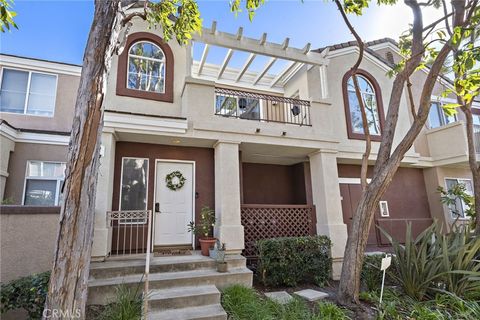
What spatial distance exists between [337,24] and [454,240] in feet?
21.2

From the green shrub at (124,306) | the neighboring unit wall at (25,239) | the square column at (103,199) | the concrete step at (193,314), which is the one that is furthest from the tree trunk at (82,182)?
the square column at (103,199)

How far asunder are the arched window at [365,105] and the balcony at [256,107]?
7.11 ft

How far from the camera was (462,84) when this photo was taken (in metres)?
5.51

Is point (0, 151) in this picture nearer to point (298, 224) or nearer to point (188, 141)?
point (188, 141)

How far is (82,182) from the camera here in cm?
324

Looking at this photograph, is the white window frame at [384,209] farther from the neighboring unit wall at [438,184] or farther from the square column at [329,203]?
the square column at [329,203]

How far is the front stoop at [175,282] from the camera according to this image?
4328 mm

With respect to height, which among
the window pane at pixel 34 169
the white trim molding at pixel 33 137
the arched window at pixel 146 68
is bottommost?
the window pane at pixel 34 169

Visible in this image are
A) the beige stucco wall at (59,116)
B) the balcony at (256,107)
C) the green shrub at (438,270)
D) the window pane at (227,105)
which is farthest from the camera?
the beige stucco wall at (59,116)

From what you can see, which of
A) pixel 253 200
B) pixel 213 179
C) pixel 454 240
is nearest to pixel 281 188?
pixel 253 200

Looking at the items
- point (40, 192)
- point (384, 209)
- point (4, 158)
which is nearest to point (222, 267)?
point (40, 192)

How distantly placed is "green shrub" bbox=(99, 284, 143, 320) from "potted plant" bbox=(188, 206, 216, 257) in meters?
2.04

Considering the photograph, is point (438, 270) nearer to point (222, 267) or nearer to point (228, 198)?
point (222, 267)

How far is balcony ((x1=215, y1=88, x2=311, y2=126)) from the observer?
25.2 ft
